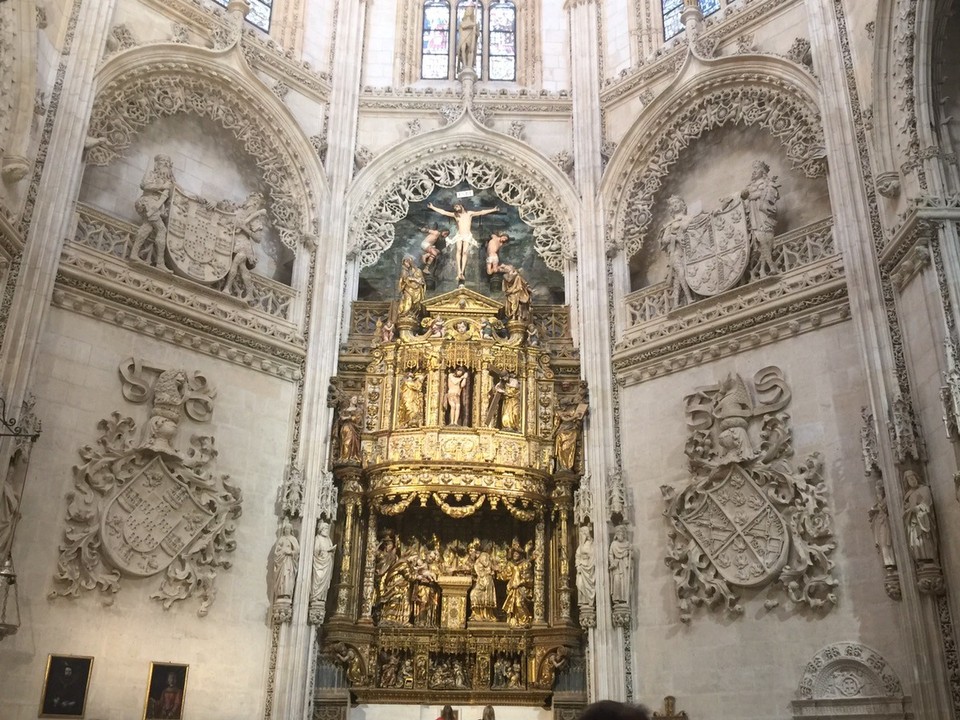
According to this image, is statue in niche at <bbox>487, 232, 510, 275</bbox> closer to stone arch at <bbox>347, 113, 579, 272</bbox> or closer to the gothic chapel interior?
the gothic chapel interior

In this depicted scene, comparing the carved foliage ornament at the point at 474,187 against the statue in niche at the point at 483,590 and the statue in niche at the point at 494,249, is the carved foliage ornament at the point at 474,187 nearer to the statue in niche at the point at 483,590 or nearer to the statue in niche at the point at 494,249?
the statue in niche at the point at 494,249

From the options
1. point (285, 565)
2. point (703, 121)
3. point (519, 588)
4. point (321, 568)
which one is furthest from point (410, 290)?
point (703, 121)

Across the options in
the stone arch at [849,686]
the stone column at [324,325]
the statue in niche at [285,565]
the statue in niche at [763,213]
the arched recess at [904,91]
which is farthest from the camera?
the statue in niche at [763,213]

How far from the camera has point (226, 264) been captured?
14711 millimetres

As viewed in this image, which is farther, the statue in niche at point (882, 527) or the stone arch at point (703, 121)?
the stone arch at point (703, 121)

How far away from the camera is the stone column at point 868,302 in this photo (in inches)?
409

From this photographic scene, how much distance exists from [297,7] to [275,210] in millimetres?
4462

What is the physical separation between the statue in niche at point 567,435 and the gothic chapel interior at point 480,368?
0.07 meters

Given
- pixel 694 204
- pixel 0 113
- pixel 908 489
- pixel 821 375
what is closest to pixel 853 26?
pixel 694 204

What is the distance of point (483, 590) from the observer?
47.6 ft

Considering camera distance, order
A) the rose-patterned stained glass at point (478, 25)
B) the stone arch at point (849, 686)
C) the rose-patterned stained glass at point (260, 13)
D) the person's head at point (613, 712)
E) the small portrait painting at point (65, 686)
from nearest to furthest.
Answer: the person's head at point (613, 712) < the stone arch at point (849, 686) < the small portrait painting at point (65, 686) < the rose-patterned stained glass at point (260, 13) < the rose-patterned stained glass at point (478, 25)

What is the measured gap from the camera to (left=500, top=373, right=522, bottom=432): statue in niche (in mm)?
14883

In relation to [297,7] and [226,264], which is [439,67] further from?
[226,264]

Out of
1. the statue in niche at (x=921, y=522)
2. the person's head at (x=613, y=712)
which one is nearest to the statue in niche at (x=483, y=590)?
the statue in niche at (x=921, y=522)
